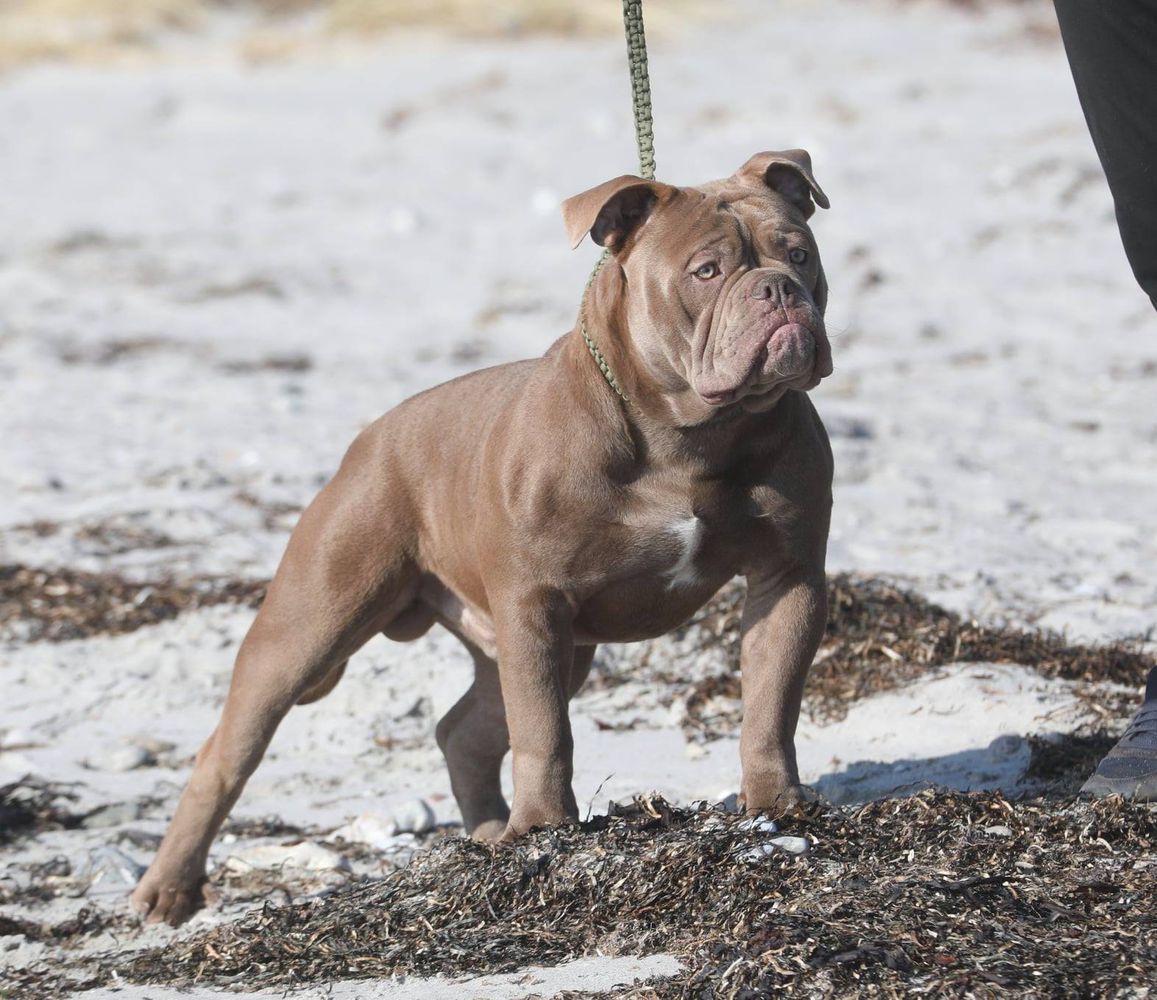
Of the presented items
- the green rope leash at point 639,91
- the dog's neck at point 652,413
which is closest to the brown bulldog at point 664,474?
the dog's neck at point 652,413

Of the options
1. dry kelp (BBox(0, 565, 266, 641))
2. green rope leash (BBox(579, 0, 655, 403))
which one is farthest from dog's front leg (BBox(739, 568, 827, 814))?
dry kelp (BBox(0, 565, 266, 641))

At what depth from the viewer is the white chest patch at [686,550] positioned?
395 cm

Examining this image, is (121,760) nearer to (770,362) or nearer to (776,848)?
(776,848)

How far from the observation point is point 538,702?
3965 millimetres

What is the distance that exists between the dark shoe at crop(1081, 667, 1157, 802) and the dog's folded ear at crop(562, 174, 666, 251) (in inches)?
66.3

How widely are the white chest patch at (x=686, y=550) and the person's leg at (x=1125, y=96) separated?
3.99 feet

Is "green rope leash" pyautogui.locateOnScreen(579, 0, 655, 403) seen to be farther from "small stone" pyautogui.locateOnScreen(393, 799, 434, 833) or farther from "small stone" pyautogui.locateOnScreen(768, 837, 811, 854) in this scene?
"small stone" pyautogui.locateOnScreen(393, 799, 434, 833)

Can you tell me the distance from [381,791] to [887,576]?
212cm

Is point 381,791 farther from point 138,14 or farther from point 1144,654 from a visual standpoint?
point 138,14

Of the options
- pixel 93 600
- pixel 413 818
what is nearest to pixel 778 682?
pixel 413 818

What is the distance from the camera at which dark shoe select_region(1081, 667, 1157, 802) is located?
397 cm

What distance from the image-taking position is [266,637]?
466cm

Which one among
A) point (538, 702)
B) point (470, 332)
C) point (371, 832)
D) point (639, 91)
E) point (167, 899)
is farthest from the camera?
point (470, 332)

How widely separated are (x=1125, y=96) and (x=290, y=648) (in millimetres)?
2505
